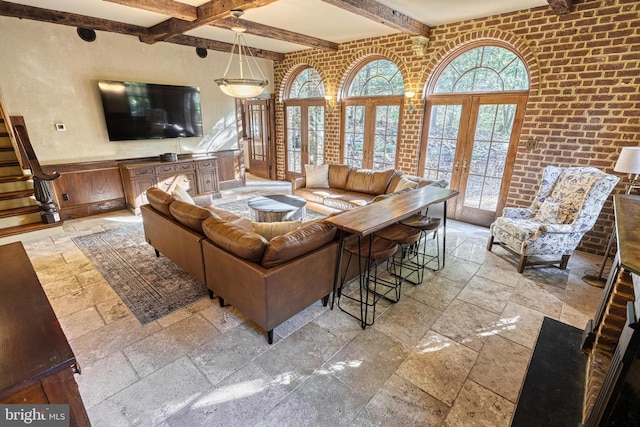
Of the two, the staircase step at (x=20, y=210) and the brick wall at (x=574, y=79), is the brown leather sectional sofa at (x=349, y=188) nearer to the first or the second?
the brick wall at (x=574, y=79)

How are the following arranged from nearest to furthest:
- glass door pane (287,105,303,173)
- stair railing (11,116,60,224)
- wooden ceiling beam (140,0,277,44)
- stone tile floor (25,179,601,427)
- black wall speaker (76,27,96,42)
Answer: stone tile floor (25,179,601,427), wooden ceiling beam (140,0,277,44), stair railing (11,116,60,224), black wall speaker (76,27,96,42), glass door pane (287,105,303,173)

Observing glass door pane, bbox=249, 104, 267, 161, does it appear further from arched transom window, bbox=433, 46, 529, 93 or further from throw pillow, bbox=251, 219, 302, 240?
throw pillow, bbox=251, 219, 302, 240

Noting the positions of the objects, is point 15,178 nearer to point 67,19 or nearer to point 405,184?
point 67,19

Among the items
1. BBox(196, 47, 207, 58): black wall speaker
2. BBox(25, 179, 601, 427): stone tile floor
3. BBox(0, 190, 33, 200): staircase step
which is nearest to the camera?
BBox(25, 179, 601, 427): stone tile floor

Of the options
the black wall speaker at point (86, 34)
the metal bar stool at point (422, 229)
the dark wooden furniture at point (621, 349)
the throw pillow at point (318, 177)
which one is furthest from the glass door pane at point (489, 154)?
the black wall speaker at point (86, 34)

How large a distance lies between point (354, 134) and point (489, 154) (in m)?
2.54

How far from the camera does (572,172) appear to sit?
3547 millimetres

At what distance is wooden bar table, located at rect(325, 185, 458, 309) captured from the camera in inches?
87.3

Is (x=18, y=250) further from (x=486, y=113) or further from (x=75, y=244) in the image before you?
(x=486, y=113)

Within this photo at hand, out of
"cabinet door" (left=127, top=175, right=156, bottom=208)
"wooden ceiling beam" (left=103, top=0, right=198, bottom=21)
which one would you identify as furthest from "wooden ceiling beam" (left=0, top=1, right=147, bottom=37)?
"cabinet door" (left=127, top=175, right=156, bottom=208)

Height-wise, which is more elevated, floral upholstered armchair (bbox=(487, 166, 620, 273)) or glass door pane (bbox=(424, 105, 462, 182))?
glass door pane (bbox=(424, 105, 462, 182))

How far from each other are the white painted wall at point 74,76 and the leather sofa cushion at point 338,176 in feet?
10.2

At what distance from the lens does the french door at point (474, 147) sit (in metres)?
4.37

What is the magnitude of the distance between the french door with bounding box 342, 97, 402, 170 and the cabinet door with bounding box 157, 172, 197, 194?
3051mm
